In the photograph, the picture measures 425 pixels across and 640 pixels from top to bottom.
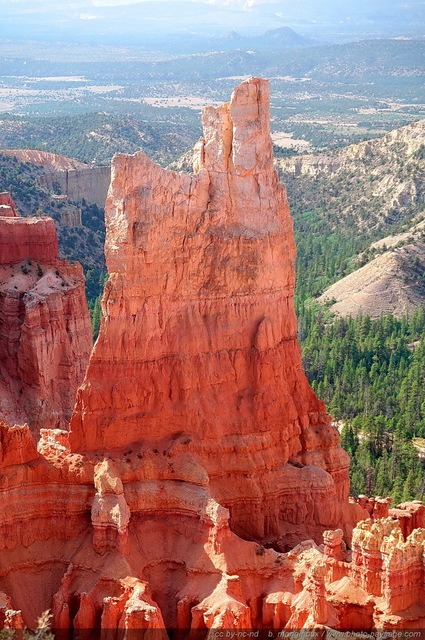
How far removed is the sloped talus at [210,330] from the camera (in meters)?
38.0

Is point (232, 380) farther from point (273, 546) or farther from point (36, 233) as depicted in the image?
point (36, 233)

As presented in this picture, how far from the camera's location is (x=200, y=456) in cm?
3819

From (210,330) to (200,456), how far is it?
429 cm

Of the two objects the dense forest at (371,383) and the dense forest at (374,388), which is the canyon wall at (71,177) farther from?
the dense forest at (374,388)

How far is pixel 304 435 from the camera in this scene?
136ft

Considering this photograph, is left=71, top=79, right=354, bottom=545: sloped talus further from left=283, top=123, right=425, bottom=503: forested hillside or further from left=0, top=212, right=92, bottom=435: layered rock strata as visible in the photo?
left=283, top=123, right=425, bottom=503: forested hillside

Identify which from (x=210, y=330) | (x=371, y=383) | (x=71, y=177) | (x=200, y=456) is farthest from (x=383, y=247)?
(x=200, y=456)

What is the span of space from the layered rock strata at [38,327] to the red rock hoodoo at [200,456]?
21851 mm

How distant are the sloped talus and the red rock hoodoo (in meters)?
0.05

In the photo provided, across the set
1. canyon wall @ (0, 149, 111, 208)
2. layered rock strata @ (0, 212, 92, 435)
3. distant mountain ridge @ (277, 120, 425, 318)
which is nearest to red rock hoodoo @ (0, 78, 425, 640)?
layered rock strata @ (0, 212, 92, 435)

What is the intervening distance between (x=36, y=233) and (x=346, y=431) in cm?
A: 2550

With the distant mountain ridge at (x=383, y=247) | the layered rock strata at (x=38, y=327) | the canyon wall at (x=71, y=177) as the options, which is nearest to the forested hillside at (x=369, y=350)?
the distant mountain ridge at (x=383, y=247)

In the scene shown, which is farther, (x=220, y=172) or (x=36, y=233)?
(x=36, y=233)

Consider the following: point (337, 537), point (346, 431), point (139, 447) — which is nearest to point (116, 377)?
point (139, 447)
